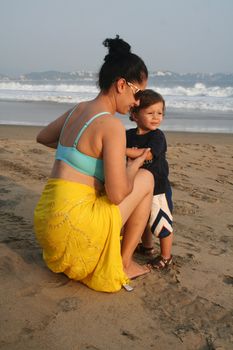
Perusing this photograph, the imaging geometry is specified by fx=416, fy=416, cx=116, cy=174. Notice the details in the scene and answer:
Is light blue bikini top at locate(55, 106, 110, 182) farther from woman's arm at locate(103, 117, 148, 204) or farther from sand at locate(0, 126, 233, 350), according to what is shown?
sand at locate(0, 126, 233, 350)

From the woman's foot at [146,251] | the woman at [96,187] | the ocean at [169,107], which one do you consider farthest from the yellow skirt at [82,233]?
the ocean at [169,107]

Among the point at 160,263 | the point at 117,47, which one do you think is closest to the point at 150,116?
the point at 117,47

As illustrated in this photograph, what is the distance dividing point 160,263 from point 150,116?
1042 mm

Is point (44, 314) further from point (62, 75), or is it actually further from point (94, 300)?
point (62, 75)

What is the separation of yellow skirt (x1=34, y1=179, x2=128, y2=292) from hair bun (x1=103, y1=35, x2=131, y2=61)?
0.81 m

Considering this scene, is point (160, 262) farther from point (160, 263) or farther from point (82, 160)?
point (82, 160)

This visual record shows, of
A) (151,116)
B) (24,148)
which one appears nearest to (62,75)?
(24,148)

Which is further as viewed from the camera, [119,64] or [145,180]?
[145,180]

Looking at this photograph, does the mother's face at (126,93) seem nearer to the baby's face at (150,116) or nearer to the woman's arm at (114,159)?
the woman's arm at (114,159)

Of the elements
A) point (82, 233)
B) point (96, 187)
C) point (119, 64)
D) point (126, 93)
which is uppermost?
point (119, 64)

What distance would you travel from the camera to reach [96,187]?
255cm

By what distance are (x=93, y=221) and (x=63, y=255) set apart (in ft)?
0.95

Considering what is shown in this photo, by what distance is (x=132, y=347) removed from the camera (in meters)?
2.04

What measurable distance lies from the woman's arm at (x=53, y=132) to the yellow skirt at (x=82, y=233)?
47 centimetres
